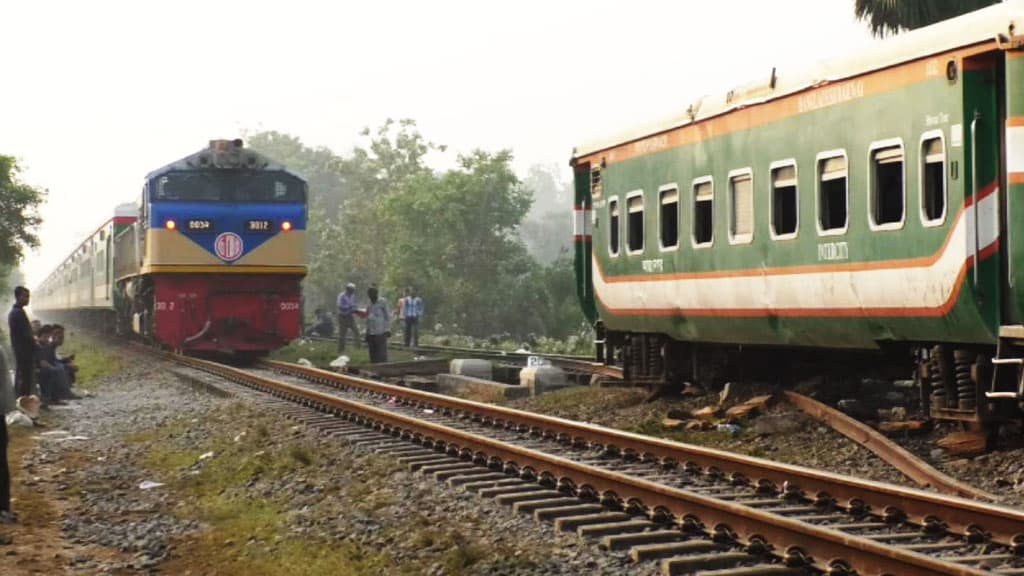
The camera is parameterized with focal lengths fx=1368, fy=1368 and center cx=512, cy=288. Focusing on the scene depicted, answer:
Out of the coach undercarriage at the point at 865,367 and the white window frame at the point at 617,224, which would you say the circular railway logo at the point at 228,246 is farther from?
the white window frame at the point at 617,224

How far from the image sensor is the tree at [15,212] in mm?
44906

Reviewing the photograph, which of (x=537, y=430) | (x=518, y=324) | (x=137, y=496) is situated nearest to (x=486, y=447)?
(x=537, y=430)

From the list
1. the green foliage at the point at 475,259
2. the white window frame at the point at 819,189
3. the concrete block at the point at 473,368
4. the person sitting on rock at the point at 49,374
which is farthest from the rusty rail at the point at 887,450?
the green foliage at the point at 475,259

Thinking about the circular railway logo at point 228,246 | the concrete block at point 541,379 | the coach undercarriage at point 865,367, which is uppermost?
the circular railway logo at point 228,246

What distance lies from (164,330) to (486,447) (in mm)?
16033

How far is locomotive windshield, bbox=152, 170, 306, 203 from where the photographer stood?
1022 inches

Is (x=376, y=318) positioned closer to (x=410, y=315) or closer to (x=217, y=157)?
(x=217, y=157)

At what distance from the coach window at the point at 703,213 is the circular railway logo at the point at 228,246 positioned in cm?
1362

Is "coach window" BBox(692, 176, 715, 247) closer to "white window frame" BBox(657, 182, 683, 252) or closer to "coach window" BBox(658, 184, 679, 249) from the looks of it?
"white window frame" BBox(657, 182, 683, 252)

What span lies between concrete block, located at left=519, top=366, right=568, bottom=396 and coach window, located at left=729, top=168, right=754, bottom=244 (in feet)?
18.1

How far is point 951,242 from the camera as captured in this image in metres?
10.1

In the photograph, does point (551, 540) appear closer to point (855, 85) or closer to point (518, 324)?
point (855, 85)

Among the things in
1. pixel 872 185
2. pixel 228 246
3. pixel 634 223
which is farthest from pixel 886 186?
pixel 228 246

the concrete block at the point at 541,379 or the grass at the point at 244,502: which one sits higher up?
the concrete block at the point at 541,379
